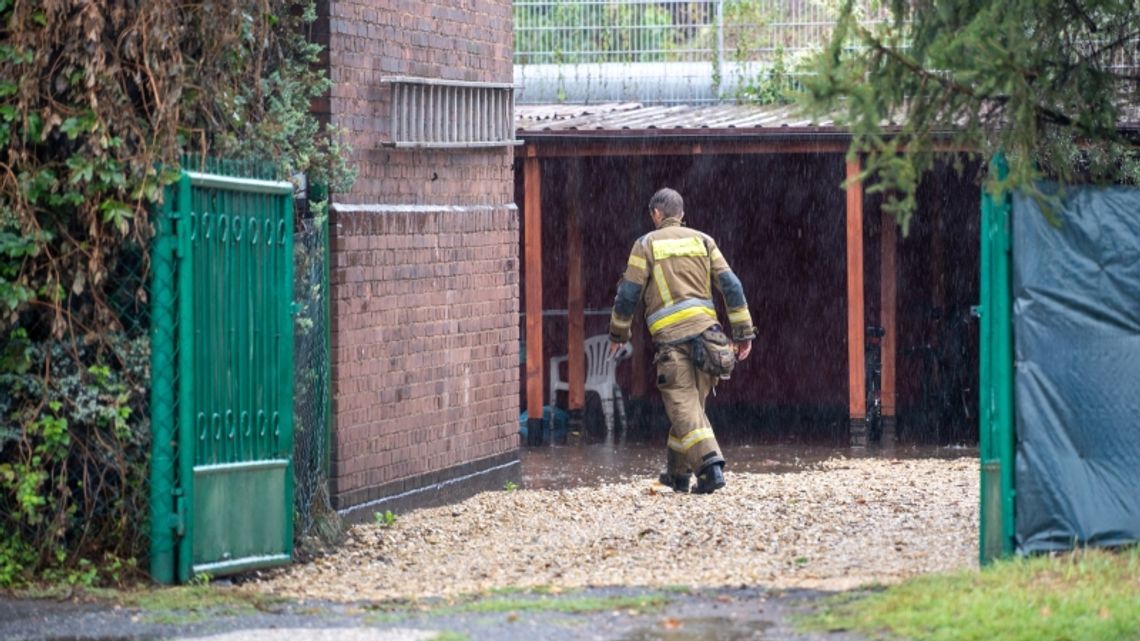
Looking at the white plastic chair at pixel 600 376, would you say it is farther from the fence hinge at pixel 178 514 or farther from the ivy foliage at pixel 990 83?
the fence hinge at pixel 178 514

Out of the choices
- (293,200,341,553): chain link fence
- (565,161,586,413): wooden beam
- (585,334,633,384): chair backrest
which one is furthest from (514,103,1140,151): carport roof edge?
(293,200,341,553): chain link fence

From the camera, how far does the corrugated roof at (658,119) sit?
51.1 feet

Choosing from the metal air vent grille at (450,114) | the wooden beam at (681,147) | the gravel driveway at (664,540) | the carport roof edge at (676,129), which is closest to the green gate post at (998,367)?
the gravel driveway at (664,540)

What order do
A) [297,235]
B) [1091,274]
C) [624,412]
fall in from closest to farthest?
[1091,274] → [297,235] → [624,412]

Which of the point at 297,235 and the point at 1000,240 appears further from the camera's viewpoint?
the point at 297,235

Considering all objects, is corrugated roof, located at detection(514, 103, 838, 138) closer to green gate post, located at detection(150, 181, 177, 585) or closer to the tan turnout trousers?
the tan turnout trousers

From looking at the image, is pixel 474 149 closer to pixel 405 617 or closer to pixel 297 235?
pixel 297 235

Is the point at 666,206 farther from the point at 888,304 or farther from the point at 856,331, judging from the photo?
the point at 888,304

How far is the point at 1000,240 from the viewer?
7500mm

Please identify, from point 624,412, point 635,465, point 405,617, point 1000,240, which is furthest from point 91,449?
point 624,412

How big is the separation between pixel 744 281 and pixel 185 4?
36.8 feet

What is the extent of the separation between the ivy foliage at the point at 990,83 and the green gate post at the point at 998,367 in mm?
306

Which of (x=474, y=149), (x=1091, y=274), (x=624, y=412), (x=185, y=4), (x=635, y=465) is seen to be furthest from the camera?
(x=624, y=412)

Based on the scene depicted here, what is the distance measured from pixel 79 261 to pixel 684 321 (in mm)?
4336
